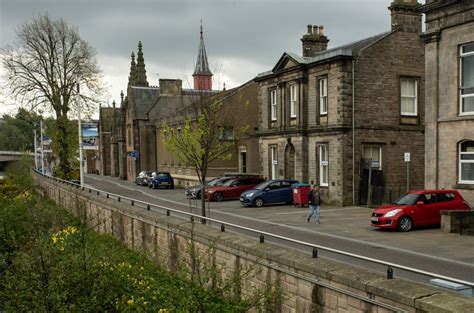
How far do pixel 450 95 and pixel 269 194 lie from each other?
451 inches

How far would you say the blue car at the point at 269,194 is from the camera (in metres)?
27.6

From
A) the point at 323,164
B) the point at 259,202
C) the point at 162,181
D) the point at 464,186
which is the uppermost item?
the point at 323,164

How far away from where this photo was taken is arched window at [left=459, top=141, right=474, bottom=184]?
20.1 m

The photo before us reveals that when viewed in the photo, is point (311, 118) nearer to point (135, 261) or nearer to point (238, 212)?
point (238, 212)

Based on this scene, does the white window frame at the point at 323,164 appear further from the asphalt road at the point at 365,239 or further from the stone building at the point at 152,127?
the stone building at the point at 152,127

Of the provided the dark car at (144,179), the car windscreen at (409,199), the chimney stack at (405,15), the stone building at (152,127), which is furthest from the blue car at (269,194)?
the dark car at (144,179)

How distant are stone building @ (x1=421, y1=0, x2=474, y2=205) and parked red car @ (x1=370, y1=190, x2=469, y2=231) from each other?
2.06 metres

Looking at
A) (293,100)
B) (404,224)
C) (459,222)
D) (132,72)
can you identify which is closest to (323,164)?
(293,100)

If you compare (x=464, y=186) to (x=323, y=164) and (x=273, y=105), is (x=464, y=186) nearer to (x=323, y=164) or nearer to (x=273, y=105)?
(x=323, y=164)

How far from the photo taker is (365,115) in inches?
1096

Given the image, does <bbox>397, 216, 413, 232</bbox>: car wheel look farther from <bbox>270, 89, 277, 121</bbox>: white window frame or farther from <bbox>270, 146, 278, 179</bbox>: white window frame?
<bbox>270, 89, 277, 121</bbox>: white window frame

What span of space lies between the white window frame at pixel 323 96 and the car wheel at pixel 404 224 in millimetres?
12094

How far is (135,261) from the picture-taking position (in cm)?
1595

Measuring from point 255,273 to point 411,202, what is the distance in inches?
433
